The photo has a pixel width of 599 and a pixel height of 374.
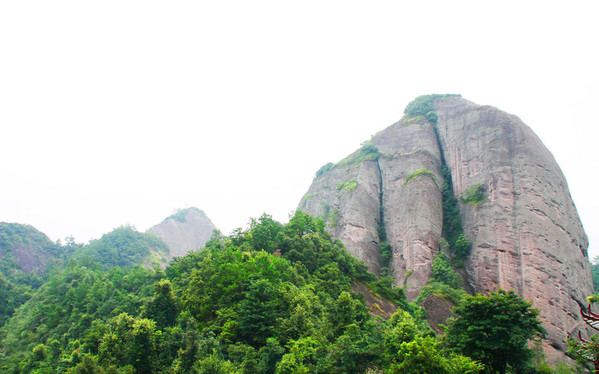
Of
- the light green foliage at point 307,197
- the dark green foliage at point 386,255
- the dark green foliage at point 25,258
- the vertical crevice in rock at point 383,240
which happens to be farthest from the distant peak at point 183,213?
the dark green foliage at point 386,255

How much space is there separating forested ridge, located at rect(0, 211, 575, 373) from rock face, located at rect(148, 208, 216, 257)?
7105cm

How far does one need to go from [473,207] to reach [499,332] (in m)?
27.4

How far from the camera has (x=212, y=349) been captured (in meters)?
17.5

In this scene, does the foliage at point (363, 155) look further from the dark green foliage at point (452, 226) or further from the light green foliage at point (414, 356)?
the light green foliage at point (414, 356)

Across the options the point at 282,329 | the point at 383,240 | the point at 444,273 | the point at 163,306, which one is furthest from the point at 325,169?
the point at 282,329

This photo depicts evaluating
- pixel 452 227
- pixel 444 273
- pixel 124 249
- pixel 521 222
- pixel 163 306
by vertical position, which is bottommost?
pixel 163 306

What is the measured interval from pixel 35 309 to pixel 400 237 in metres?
45.2

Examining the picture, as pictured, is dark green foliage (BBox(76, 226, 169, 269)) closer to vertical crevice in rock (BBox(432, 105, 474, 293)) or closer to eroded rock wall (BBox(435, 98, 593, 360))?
vertical crevice in rock (BBox(432, 105, 474, 293))

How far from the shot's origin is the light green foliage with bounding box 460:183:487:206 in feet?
136

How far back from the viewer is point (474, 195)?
4228 centimetres

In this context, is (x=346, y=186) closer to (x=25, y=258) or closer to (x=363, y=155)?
(x=363, y=155)

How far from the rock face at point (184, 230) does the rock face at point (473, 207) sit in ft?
206

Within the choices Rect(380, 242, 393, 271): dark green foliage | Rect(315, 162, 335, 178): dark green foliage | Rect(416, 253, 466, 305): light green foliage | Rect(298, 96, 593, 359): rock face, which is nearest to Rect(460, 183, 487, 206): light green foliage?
Rect(298, 96, 593, 359): rock face

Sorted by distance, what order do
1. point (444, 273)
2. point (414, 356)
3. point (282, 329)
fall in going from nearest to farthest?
point (414, 356) < point (282, 329) < point (444, 273)
